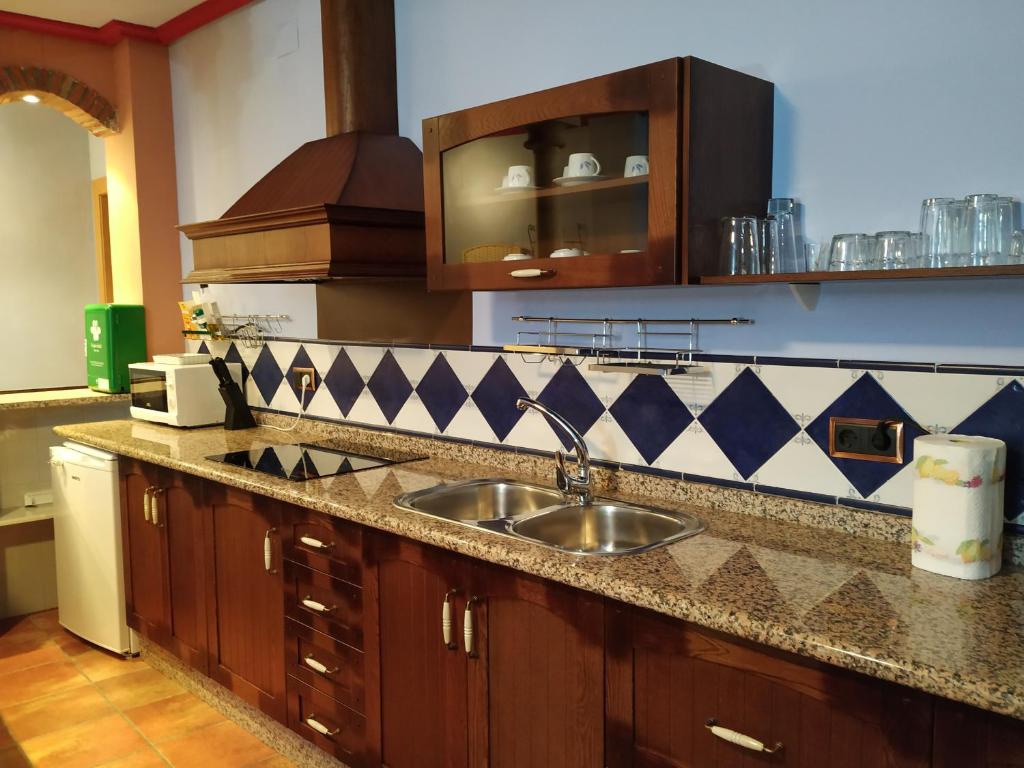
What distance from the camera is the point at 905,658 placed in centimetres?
128

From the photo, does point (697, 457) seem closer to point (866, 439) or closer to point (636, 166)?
point (866, 439)

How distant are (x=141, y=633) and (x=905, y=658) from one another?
2.97m

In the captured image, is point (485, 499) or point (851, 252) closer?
point (851, 252)

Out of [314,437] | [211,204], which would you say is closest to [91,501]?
[314,437]

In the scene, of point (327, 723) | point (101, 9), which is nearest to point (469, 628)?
point (327, 723)

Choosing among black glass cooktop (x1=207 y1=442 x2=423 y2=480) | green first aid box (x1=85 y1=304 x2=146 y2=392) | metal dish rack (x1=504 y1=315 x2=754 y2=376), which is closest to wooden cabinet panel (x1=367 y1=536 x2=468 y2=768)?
black glass cooktop (x1=207 y1=442 x2=423 y2=480)

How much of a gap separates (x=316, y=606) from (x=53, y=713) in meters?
1.35

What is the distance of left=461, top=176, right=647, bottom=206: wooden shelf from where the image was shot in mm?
1950

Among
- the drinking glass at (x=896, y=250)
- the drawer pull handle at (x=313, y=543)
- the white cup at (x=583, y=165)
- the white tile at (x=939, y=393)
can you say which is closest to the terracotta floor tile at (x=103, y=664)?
the drawer pull handle at (x=313, y=543)

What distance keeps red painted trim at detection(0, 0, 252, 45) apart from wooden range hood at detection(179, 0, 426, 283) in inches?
43.8

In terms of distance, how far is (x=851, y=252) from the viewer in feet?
5.69

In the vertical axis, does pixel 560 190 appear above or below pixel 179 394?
above

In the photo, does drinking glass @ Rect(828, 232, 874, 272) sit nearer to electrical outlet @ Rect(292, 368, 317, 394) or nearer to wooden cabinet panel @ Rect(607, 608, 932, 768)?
wooden cabinet panel @ Rect(607, 608, 932, 768)

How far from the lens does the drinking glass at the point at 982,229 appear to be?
61.8 inches
